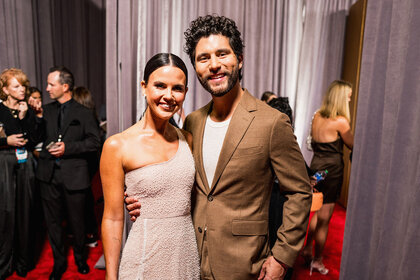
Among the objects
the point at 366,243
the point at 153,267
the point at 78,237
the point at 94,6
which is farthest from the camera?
the point at 94,6

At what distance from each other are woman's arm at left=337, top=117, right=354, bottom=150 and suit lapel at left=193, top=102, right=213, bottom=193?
1.89m

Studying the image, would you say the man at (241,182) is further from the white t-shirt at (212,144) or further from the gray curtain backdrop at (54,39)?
the gray curtain backdrop at (54,39)

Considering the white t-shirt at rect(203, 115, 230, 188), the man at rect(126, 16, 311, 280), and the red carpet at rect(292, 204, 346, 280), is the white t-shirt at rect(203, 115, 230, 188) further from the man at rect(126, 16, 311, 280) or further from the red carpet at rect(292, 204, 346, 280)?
the red carpet at rect(292, 204, 346, 280)

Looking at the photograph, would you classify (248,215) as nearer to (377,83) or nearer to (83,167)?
(377,83)

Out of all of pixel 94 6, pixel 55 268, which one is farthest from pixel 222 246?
pixel 94 6

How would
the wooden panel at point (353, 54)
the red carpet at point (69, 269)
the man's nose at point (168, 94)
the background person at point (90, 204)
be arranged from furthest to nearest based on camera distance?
the wooden panel at point (353, 54) < the background person at point (90, 204) < the red carpet at point (69, 269) < the man's nose at point (168, 94)

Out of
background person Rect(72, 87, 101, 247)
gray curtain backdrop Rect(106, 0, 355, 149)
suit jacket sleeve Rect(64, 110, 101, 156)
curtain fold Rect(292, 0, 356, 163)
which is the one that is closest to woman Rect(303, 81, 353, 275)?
gray curtain backdrop Rect(106, 0, 355, 149)

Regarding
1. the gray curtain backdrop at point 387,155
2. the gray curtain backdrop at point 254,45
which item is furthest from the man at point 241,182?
the gray curtain backdrop at point 254,45

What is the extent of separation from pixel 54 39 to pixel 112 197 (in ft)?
15.4

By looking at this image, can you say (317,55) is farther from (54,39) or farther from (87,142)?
(54,39)

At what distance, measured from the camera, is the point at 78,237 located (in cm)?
269

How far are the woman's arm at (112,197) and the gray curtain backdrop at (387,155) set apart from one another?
115 cm

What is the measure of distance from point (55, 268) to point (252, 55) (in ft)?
9.93

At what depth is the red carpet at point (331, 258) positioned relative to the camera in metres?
2.75
